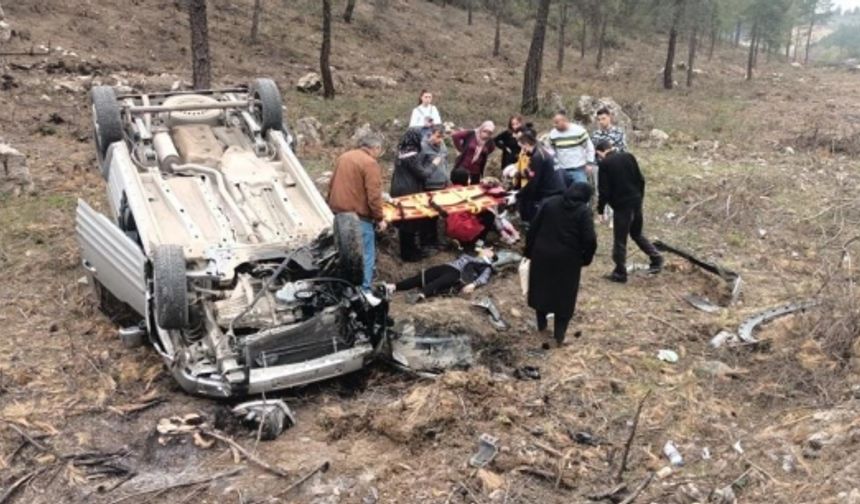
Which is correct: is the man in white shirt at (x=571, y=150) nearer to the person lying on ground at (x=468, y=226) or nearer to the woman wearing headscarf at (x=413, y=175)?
the person lying on ground at (x=468, y=226)

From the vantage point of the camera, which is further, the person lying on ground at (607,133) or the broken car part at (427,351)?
the person lying on ground at (607,133)

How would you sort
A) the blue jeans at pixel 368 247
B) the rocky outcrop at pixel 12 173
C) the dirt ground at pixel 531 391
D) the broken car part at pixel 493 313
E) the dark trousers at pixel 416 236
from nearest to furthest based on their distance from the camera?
the dirt ground at pixel 531 391 → the broken car part at pixel 493 313 → the blue jeans at pixel 368 247 → the dark trousers at pixel 416 236 → the rocky outcrop at pixel 12 173

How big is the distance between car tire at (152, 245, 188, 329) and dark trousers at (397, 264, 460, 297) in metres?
2.54

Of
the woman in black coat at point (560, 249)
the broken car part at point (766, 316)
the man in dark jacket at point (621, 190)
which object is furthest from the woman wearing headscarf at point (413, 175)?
the broken car part at point (766, 316)

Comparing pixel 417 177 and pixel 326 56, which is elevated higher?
pixel 326 56

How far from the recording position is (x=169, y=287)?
17.4ft

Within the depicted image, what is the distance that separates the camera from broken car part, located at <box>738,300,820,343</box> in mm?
6496

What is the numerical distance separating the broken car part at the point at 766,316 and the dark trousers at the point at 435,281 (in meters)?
2.53

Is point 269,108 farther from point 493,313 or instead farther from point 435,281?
point 493,313

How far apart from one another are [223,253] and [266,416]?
58.9 inches

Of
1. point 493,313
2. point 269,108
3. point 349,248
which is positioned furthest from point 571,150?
point 349,248

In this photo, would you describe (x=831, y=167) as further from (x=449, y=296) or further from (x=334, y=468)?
(x=334, y=468)

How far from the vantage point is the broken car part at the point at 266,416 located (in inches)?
198

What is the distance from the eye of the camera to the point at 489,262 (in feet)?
26.0
